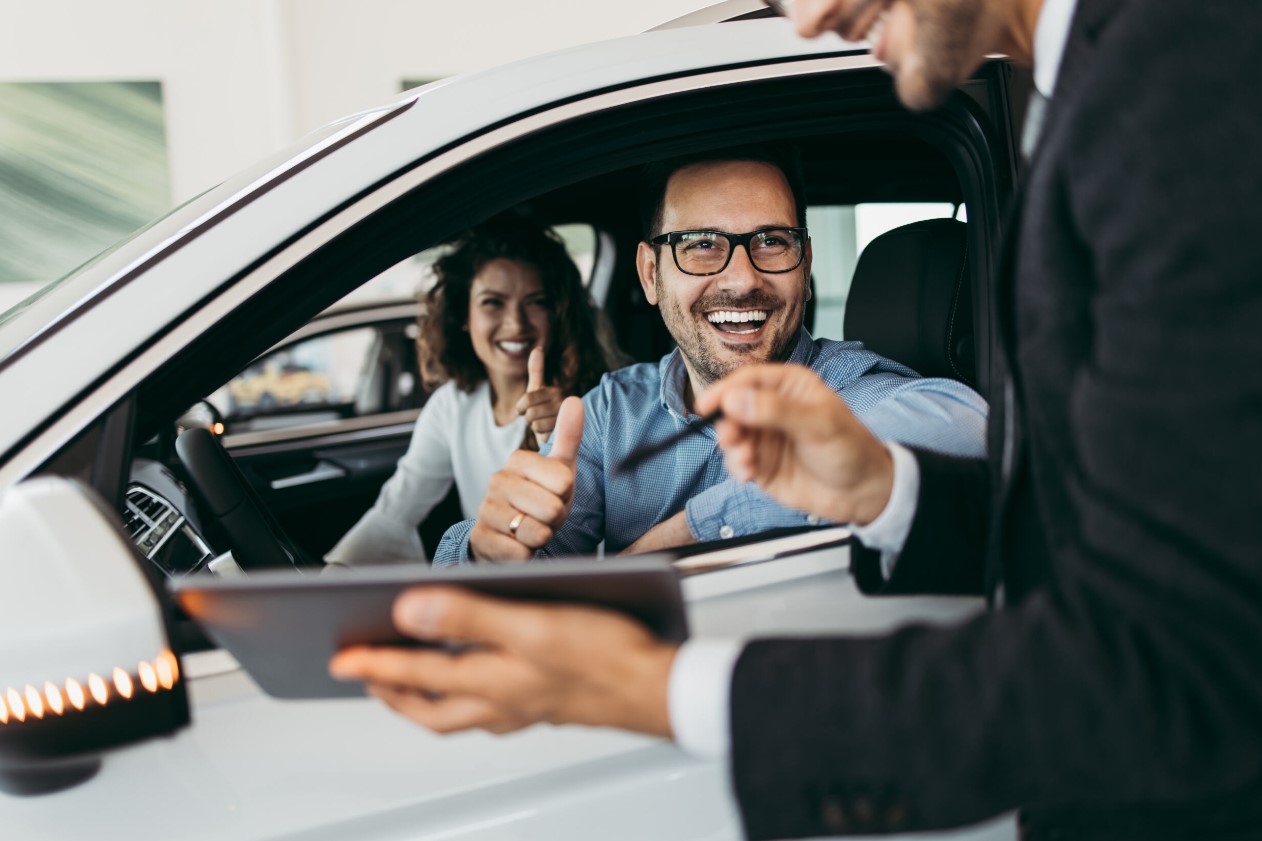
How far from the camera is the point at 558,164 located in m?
1.13

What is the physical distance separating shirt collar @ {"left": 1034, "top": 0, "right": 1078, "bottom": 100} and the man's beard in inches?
35.5

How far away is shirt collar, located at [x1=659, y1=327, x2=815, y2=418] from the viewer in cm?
166

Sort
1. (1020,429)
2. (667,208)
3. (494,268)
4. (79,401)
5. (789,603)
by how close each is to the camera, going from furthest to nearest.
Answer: (494,268) → (667,208) → (789,603) → (79,401) → (1020,429)

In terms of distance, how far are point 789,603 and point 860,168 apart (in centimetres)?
126

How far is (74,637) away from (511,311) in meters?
1.91

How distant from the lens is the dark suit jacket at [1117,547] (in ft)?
1.67

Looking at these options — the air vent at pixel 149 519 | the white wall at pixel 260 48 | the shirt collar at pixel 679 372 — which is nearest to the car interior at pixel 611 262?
the air vent at pixel 149 519

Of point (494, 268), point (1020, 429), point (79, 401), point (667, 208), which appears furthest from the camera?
point (494, 268)

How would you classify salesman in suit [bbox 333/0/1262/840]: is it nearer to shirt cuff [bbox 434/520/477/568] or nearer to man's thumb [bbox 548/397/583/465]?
man's thumb [bbox 548/397/583/465]

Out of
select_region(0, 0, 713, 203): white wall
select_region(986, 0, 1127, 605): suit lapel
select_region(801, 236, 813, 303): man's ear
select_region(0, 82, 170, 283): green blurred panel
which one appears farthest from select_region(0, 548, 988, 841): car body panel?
select_region(0, 0, 713, 203): white wall

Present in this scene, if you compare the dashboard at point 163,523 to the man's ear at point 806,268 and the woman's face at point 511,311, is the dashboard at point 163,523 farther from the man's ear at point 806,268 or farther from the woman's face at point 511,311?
the man's ear at point 806,268

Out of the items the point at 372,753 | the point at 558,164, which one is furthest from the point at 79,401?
the point at 558,164

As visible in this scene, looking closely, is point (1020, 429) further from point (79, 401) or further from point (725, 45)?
point (79, 401)

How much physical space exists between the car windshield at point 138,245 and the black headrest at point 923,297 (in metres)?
0.90
